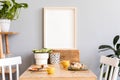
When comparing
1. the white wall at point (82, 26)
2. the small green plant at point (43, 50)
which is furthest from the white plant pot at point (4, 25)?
the small green plant at point (43, 50)

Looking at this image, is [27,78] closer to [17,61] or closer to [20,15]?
[17,61]

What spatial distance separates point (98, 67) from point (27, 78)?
1.35 metres

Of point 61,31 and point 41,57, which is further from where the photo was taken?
point 61,31

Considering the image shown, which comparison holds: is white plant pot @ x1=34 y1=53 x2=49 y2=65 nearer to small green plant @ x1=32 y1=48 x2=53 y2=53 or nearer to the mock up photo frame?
small green plant @ x1=32 y1=48 x2=53 y2=53

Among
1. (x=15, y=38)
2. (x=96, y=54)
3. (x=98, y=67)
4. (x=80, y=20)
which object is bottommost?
(x=98, y=67)

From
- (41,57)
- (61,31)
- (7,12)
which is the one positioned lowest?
(41,57)

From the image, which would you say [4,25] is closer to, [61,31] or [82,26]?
[61,31]

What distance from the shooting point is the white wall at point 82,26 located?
2879 mm

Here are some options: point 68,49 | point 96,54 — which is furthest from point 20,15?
point 96,54

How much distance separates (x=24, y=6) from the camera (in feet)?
8.66

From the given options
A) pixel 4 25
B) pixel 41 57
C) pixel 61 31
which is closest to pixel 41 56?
pixel 41 57

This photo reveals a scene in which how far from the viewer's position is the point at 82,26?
2889mm

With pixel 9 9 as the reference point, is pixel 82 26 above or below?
below

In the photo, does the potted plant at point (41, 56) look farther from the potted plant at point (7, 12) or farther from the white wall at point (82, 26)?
the potted plant at point (7, 12)
